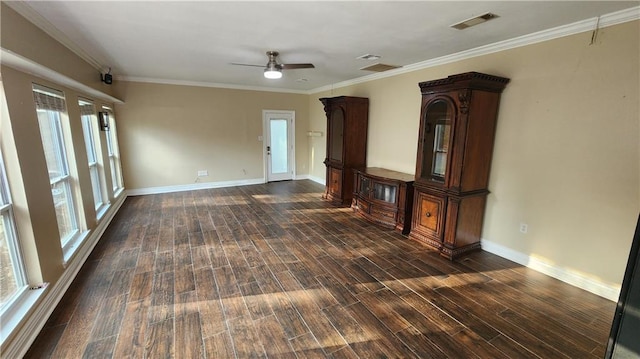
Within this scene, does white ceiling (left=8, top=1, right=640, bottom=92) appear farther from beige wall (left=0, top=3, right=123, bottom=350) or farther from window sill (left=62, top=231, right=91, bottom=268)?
window sill (left=62, top=231, right=91, bottom=268)

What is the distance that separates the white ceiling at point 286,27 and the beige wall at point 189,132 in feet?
5.41

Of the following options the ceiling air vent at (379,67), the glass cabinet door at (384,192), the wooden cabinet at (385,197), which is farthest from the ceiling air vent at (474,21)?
the glass cabinet door at (384,192)

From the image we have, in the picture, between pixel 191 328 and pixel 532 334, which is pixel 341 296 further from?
pixel 532 334

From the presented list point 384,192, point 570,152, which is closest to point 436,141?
point 384,192

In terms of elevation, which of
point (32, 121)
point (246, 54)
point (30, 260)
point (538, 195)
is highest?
point (246, 54)

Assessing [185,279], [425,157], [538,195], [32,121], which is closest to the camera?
[32,121]

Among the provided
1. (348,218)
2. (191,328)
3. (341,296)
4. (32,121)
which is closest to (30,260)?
(32,121)

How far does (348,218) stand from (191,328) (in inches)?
119

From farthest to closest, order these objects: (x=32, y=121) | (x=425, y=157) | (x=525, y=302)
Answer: (x=425, y=157)
(x=525, y=302)
(x=32, y=121)

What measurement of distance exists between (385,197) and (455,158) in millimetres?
1338

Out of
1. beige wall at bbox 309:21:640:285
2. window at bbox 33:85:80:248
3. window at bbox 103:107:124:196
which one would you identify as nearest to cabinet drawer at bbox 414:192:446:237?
beige wall at bbox 309:21:640:285

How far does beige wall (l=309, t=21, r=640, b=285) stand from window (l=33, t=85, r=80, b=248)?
4750 millimetres

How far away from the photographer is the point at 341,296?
2.58 metres

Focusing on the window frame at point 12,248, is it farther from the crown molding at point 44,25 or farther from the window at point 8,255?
the crown molding at point 44,25
